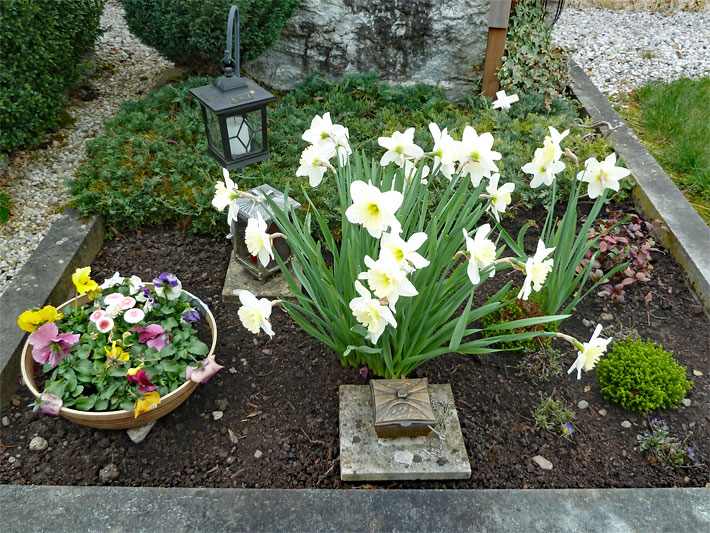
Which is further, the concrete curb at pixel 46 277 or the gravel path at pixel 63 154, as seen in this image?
the gravel path at pixel 63 154

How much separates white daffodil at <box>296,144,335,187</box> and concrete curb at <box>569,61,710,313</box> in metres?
2.02

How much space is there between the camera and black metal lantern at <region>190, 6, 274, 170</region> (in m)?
2.51

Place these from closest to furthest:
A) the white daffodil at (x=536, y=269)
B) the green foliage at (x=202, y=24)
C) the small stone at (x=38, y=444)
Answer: the white daffodil at (x=536, y=269) → the small stone at (x=38, y=444) → the green foliage at (x=202, y=24)

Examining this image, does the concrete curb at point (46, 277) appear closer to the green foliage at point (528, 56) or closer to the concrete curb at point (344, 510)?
the concrete curb at point (344, 510)

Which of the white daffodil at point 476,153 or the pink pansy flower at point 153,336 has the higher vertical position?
the white daffodil at point 476,153

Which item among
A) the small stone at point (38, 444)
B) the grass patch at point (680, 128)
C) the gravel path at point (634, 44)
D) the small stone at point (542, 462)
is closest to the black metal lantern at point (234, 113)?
the small stone at point (38, 444)

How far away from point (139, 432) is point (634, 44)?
640 centimetres

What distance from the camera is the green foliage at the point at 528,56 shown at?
4.28 meters

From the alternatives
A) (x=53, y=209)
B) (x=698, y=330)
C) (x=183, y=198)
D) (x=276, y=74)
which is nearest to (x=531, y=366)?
(x=698, y=330)

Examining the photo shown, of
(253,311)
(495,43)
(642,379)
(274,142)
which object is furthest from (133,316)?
(495,43)

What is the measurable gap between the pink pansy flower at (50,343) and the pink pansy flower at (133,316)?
20cm

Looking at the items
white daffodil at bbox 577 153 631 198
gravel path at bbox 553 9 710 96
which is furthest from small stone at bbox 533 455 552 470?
gravel path at bbox 553 9 710 96

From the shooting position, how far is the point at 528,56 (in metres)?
4.30

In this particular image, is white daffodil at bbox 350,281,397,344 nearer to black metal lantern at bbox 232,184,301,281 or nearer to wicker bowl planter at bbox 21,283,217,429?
wicker bowl planter at bbox 21,283,217,429
